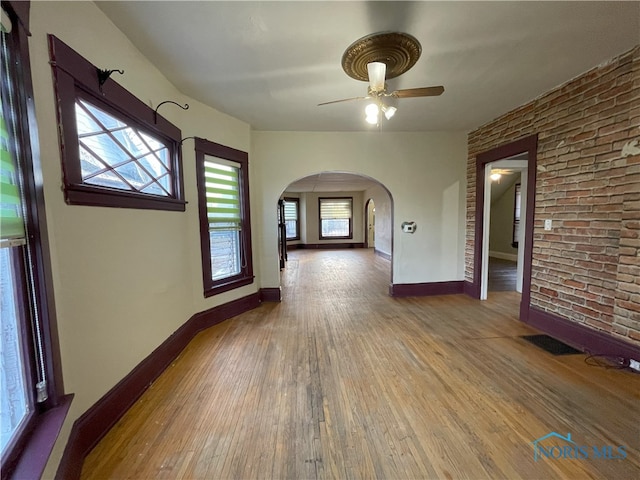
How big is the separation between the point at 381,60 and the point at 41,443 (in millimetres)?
2999

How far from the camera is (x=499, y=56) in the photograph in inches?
85.4

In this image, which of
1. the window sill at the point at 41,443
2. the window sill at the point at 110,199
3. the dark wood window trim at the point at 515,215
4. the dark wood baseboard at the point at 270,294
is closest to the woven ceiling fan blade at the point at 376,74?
the window sill at the point at 110,199

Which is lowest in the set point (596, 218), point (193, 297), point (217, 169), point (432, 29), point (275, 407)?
point (275, 407)

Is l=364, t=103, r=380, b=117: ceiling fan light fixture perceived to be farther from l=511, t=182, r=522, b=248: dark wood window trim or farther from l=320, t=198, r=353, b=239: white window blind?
l=320, t=198, r=353, b=239: white window blind

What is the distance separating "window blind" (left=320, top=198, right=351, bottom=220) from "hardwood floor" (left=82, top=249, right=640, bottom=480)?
8.31 meters

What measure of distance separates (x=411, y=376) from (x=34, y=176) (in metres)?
2.64

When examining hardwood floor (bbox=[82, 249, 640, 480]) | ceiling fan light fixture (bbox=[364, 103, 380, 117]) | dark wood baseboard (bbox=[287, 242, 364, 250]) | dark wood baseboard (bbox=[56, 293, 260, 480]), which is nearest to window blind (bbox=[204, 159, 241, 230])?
dark wood baseboard (bbox=[56, 293, 260, 480])

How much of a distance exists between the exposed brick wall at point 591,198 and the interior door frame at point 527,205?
0.22ft

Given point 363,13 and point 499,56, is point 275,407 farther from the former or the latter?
point 499,56

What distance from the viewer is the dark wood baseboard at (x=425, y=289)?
14.0 feet

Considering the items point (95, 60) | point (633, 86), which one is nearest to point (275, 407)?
point (95, 60)

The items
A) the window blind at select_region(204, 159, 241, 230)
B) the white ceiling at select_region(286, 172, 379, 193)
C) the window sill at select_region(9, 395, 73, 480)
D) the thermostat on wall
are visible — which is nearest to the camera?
the window sill at select_region(9, 395, 73, 480)

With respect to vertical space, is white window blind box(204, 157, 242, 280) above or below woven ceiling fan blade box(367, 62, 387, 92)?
below

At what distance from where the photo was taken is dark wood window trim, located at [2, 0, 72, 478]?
1.11 metres
